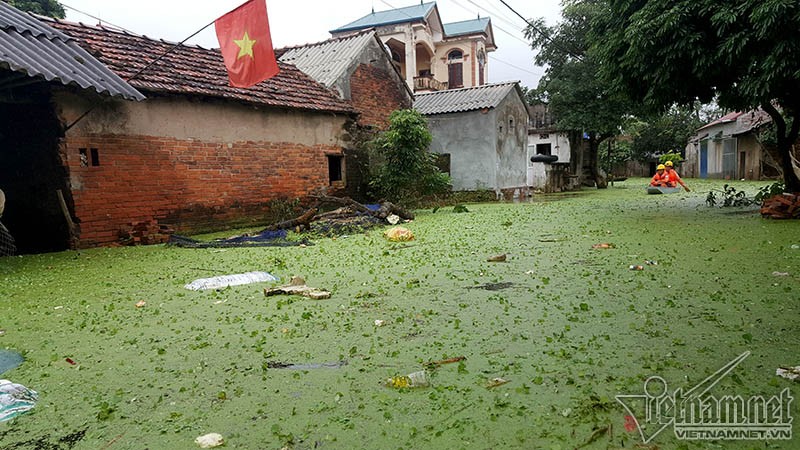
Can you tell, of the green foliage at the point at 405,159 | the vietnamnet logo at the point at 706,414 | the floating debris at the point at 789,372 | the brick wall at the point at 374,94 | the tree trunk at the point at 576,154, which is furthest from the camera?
the tree trunk at the point at 576,154

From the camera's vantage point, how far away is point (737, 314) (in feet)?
11.4

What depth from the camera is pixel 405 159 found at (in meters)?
11.8

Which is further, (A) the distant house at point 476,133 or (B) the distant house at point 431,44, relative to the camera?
(B) the distant house at point 431,44

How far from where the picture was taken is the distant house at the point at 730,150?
2222 centimetres

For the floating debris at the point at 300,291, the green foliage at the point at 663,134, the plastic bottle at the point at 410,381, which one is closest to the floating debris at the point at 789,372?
the plastic bottle at the point at 410,381

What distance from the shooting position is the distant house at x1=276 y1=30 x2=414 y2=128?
1297 centimetres

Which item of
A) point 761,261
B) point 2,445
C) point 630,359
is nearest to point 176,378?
point 2,445

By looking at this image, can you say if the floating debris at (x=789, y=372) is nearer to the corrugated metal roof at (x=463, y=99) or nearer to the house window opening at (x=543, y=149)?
the corrugated metal roof at (x=463, y=99)

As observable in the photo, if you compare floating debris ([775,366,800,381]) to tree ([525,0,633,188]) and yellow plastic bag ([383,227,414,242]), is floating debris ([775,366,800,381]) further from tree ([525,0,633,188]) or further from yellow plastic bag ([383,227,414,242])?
tree ([525,0,633,188])

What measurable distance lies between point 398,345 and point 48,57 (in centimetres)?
656

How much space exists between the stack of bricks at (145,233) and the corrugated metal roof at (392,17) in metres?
19.9

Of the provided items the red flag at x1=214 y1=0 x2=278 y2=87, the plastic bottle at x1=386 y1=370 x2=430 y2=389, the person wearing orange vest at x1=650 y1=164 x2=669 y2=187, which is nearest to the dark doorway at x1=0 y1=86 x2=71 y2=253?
the red flag at x1=214 y1=0 x2=278 y2=87

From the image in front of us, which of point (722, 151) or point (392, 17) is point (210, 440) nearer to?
point (392, 17)

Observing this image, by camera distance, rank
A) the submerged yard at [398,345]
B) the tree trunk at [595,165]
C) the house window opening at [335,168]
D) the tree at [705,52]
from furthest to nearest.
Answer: the tree trunk at [595,165]
the house window opening at [335,168]
the tree at [705,52]
the submerged yard at [398,345]
